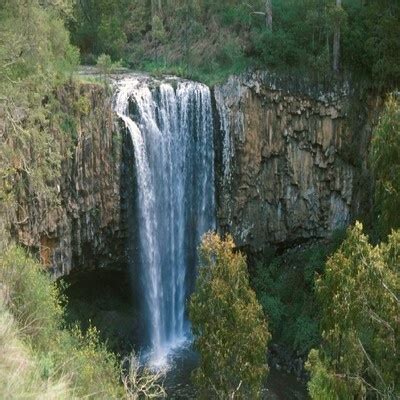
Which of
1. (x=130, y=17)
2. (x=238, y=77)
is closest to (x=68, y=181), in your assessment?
(x=238, y=77)

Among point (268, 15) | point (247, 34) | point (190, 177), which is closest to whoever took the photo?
point (190, 177)

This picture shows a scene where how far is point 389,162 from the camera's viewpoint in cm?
1348

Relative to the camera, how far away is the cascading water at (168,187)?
18.8 m

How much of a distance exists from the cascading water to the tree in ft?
19.8

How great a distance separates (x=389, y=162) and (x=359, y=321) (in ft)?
15.5

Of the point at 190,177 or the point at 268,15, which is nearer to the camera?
the point at 190,177

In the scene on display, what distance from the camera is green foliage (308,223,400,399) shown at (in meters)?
9.70

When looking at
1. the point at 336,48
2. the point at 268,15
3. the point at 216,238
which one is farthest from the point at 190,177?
the point at 216,238

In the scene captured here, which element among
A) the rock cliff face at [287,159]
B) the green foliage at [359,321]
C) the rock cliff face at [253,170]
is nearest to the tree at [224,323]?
the green foliage at [359,321]

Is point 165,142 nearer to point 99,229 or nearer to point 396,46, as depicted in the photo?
point 99,229

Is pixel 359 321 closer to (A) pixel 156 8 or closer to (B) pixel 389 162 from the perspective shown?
(B) pixel 389 162

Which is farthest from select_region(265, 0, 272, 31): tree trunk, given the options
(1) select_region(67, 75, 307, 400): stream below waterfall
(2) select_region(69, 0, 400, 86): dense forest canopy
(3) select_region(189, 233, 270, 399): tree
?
(3) select_region(189, 233, 270, 399): tree

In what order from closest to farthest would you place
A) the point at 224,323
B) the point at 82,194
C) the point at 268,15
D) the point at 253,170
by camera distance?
1. the point at 224,323
2. the point at 82,194
3. the point at 253,170
4. the point at 268,15

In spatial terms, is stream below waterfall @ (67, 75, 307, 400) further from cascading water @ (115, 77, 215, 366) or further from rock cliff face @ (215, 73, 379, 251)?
rock cliff face @ (215, 73, 379, 251)
